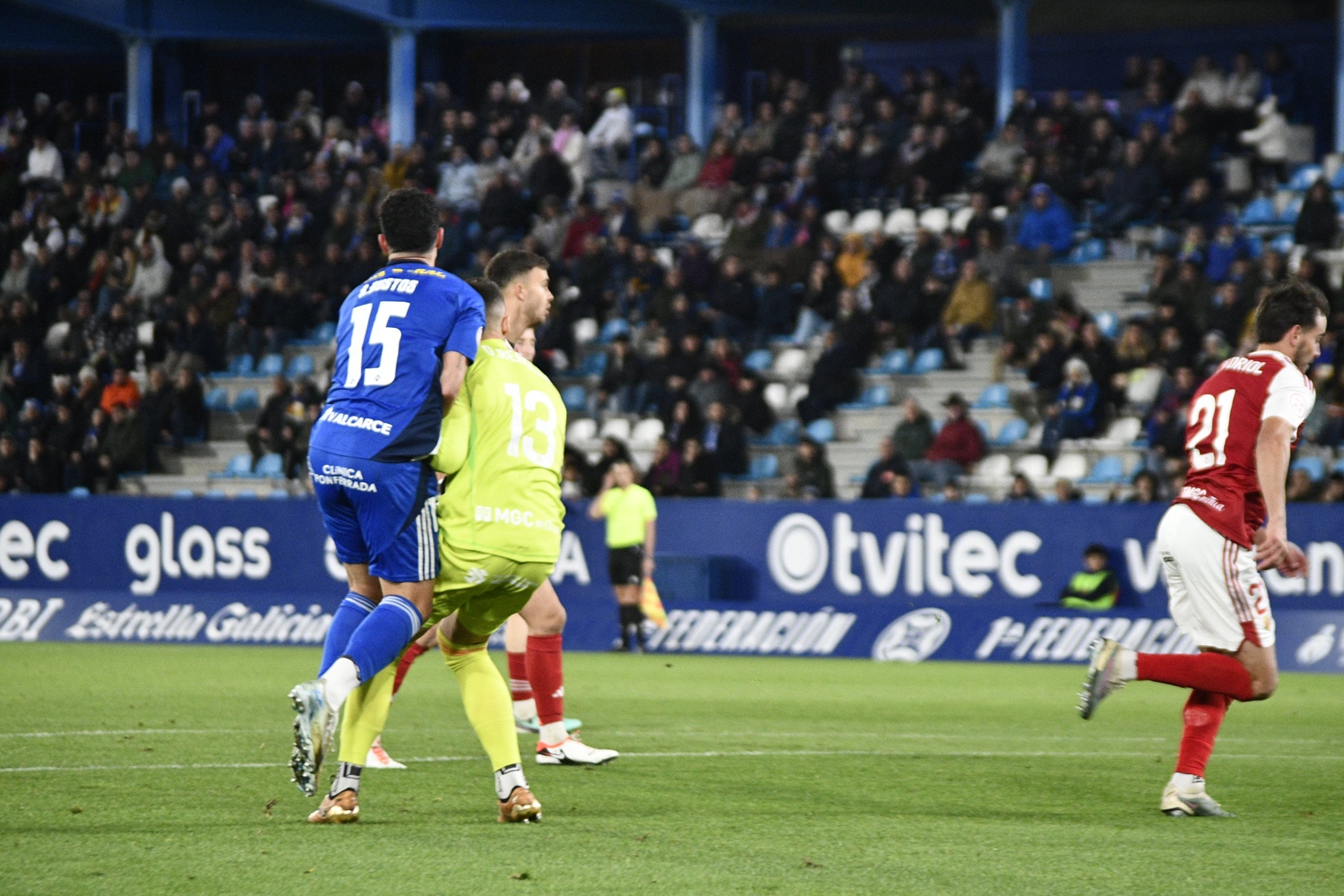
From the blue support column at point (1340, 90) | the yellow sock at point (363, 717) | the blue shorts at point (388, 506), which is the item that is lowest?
the yellow sock at point (363, 717)

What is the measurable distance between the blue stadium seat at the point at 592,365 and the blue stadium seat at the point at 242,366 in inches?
191

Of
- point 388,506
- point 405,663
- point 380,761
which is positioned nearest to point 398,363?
point 388,506

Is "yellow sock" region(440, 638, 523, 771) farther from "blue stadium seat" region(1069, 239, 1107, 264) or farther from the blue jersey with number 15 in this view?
"blue stadium seat" region(1069, 239, 1107, 264)

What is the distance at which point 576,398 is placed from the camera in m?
24.2

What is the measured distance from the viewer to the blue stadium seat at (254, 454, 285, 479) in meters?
24.3

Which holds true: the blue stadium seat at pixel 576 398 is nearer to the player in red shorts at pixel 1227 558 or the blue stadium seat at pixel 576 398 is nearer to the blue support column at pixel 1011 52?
the blue support column at pixel 1011 52

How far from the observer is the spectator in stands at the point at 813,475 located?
830 inches

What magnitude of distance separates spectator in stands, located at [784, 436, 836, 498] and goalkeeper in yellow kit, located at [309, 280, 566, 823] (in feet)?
46.6

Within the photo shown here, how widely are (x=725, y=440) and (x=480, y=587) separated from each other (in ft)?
50.9

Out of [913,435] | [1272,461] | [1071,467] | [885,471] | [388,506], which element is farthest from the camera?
[913,435]

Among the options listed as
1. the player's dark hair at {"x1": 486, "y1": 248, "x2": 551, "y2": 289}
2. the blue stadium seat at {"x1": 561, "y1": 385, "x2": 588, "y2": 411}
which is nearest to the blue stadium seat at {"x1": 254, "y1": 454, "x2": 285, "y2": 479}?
the blue stadium seat at {"x1": 561, "y1": 385, "x2": 588, "y2": 411}

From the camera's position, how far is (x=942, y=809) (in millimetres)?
7477

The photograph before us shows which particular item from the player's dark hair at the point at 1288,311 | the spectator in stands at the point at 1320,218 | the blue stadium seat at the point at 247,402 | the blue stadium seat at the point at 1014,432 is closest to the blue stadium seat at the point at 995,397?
the blue stadium seat at the point at 1014,432

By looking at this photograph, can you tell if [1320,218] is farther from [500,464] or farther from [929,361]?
[500,464]
